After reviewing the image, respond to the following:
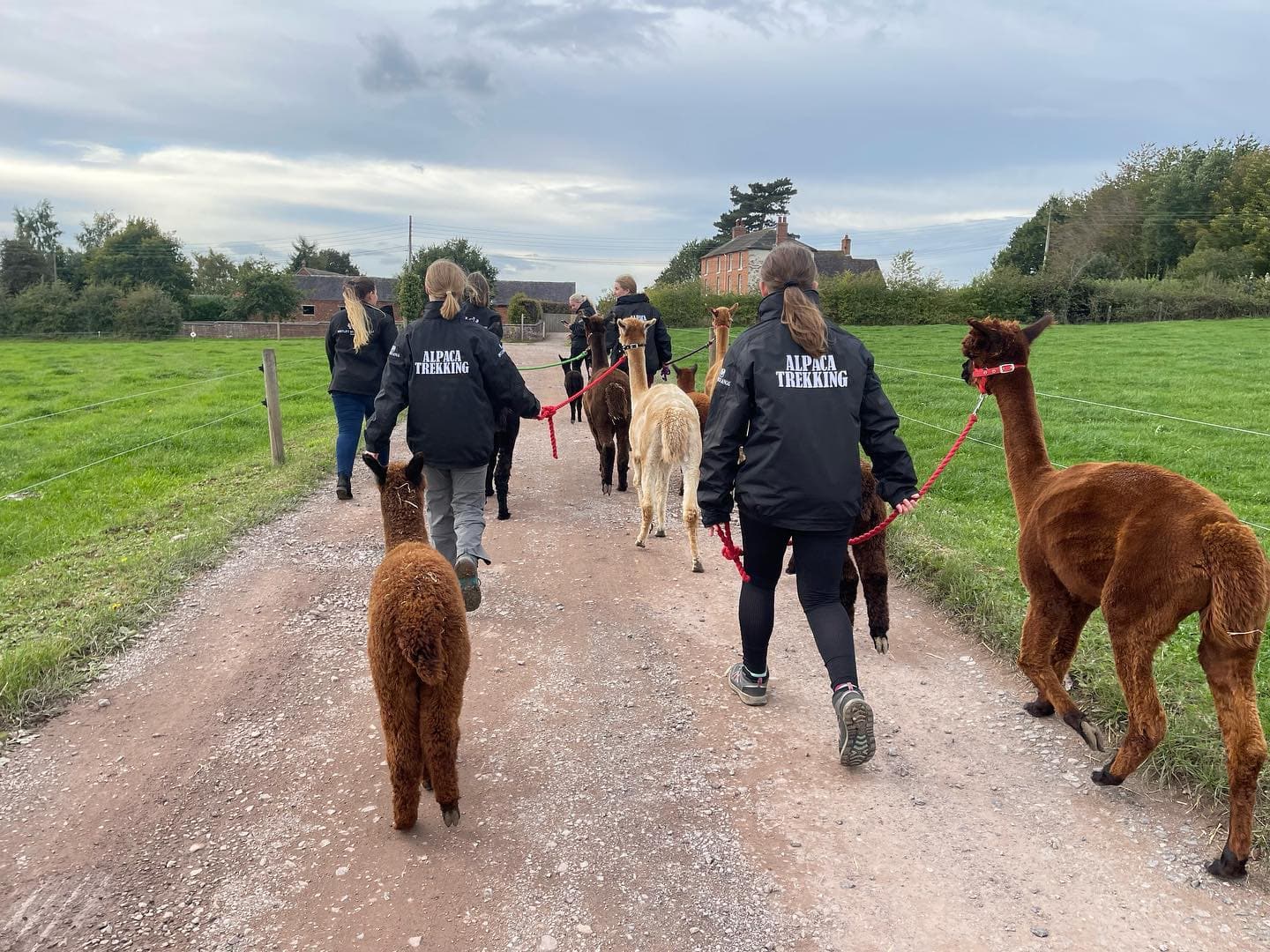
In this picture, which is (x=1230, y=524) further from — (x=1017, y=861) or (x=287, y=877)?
(x=287, y=877)

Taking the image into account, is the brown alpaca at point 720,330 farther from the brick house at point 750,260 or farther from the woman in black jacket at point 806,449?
the brick house at point 750,260

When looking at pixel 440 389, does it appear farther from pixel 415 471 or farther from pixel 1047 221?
pixel 1047 221

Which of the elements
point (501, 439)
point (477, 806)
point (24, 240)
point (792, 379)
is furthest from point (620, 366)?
point (24, 240)

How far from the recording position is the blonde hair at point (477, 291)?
27.5 feet

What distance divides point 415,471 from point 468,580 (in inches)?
49.2

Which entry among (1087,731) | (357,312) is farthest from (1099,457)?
(357,312)

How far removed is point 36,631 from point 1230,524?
634cm

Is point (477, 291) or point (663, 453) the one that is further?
point (477, 291)

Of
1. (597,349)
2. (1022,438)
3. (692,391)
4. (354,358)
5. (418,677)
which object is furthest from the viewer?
(597,349)

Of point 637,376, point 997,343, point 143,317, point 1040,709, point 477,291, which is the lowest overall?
point 1040,709

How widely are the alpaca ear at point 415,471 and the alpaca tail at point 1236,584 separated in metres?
3.41

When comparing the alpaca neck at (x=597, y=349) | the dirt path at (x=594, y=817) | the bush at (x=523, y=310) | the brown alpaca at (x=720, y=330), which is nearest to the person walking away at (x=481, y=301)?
the alpaca neck at (x=597, y=349)

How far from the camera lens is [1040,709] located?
159 inches

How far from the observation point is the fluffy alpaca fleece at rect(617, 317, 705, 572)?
6598 mm
